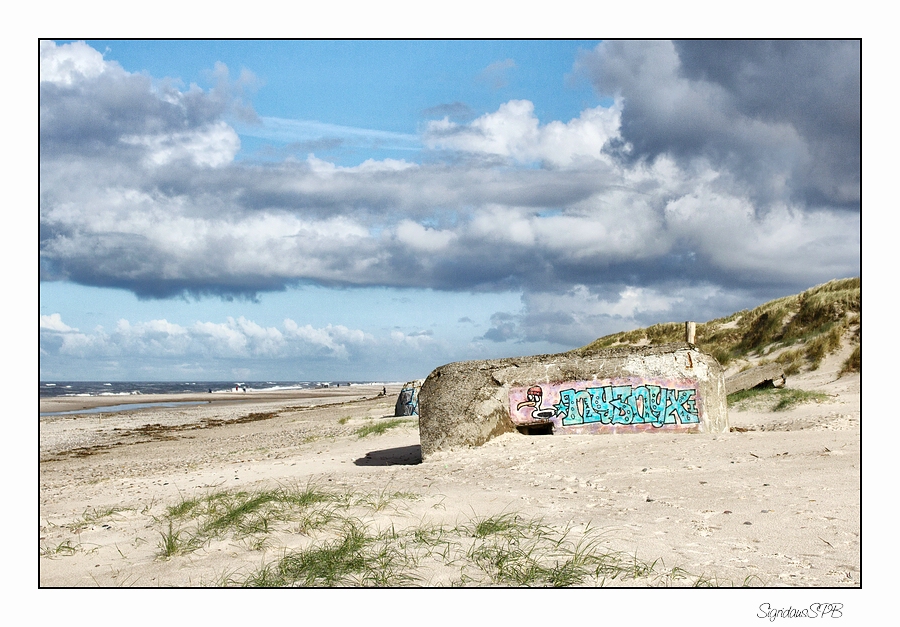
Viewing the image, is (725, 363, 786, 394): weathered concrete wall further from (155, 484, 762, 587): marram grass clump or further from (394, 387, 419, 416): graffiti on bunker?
(155, 484, 762, 587): marram grass clump

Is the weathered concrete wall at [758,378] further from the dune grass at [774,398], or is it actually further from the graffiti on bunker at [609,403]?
the graffiti on bunker at [609,403]

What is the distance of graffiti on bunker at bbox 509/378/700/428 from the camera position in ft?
34.0

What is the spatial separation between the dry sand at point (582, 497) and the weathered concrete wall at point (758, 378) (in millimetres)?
2337

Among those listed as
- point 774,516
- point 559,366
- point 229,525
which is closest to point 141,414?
point 559,366

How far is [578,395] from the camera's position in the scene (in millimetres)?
10641

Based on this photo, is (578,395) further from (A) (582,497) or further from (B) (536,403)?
(A) (582,497)

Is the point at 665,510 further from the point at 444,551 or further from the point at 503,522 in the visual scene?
the point at 444,551

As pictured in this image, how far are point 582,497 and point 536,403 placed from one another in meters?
4.07

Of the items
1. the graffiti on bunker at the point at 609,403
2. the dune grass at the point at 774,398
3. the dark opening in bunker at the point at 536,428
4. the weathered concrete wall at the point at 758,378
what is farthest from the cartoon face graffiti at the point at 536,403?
the weathered concrete wall at the point at 758,378

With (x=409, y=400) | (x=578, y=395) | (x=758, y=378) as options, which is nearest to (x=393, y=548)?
(x=578, y=395)

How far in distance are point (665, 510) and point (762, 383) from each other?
12190mm

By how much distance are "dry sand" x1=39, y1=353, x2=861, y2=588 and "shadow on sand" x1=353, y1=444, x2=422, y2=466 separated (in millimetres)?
66

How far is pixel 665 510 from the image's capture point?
234 inches

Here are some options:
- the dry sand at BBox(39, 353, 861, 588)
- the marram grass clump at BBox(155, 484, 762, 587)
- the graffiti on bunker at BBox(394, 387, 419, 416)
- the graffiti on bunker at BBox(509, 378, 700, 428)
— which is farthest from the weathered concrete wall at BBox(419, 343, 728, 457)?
the graffiti on bunker at BBox(394, 387, 419, 416)
